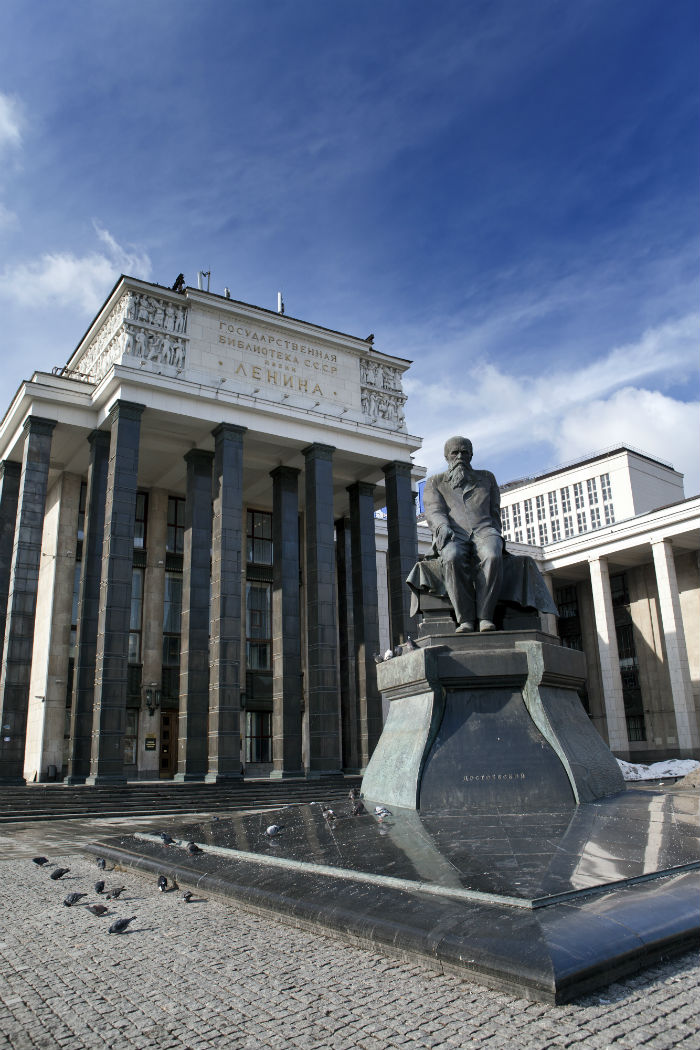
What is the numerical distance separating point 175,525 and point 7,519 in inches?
352

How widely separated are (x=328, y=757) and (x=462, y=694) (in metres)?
24.0

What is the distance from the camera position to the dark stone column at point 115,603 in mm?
26312

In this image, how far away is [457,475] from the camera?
971 centimetres

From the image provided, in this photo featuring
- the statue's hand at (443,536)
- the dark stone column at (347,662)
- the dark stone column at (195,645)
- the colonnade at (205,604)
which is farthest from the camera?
the dark stone column at (347,662)

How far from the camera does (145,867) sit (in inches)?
289

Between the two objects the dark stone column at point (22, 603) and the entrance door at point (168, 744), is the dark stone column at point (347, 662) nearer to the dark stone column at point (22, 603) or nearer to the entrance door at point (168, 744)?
the entrance door at point (168, 744)

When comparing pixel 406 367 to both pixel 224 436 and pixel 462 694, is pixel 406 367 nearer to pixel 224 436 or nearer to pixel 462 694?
pixel 224 436

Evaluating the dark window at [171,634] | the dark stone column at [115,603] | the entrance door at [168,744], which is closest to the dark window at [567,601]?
the dark window at [171,634]

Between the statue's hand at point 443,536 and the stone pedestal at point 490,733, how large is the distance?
1.19 metres

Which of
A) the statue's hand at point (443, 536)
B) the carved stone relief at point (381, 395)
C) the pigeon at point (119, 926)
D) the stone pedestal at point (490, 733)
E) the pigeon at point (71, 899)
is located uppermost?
the carved stone relief at point (381, 395)

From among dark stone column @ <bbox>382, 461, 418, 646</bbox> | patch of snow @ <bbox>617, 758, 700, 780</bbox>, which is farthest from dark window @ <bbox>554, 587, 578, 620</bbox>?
dark stone column @ <bbox>382, 461, 418, 646</bbox>

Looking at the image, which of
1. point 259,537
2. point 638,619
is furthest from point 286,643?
point 638,619

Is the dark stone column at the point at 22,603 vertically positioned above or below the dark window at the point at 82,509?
below

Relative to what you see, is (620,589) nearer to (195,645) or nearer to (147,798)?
(195,645)
